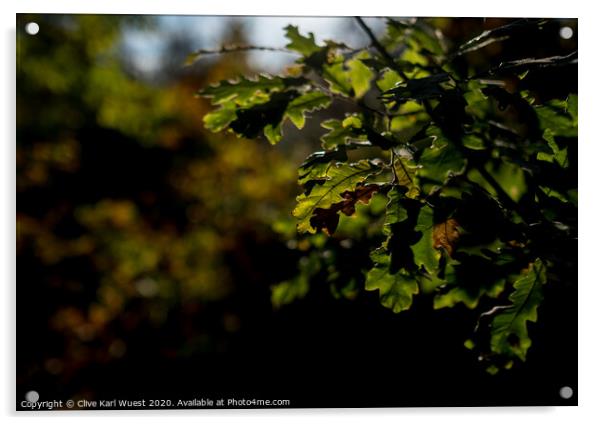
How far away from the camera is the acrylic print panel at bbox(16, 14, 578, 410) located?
38.4 inches

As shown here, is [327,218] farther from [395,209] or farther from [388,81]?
[388,81]

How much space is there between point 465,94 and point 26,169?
14.1ft

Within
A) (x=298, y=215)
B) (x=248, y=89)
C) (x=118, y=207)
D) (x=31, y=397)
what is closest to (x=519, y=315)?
(x=298, y=215)

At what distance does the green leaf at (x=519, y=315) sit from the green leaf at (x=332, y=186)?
39 cm

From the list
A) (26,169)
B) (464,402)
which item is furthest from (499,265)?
(26,169)

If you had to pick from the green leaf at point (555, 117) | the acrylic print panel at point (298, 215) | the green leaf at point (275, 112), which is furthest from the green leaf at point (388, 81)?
the green leaf at point (555, 117)

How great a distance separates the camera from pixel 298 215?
3.20 ft

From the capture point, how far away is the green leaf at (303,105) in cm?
122

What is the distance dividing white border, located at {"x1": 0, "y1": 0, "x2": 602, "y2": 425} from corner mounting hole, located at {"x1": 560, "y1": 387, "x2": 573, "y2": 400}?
3cm

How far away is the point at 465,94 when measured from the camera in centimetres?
103

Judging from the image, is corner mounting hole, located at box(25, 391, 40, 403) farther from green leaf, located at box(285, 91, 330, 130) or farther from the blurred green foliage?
the blurred green foliage

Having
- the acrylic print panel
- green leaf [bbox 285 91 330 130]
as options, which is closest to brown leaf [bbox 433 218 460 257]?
the acrylic print panel

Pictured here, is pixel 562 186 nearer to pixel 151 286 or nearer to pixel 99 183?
pixel 151 286
